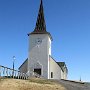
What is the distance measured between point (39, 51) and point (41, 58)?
6.10 feet

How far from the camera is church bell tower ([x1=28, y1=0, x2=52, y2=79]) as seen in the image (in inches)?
3118

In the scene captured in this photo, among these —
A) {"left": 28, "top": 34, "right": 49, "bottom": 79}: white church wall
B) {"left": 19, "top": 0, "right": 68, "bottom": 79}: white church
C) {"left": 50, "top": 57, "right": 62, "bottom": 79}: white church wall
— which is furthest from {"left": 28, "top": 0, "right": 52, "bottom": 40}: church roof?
{"left": 50, "top": 57, "right": 62, "bottom": 79}: white church wall

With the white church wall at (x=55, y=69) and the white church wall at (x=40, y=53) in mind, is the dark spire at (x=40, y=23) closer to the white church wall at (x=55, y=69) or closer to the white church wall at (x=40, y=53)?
the white church wall at (x=40, y=53)

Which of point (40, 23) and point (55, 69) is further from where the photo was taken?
point (40, 23)

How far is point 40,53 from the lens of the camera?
80.1 meters

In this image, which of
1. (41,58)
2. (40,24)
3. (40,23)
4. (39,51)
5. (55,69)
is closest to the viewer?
(41,58)

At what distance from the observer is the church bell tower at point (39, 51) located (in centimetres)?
7919

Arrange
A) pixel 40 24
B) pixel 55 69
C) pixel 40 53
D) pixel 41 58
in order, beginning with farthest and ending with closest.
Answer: pixel 40 24, pixel 55 69, pixel 40 53, pixel 41 58

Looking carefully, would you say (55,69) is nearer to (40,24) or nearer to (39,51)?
(39,51)

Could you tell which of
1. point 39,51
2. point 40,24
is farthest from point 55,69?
point 40,24

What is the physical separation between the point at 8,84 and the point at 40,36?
52606 millimetres

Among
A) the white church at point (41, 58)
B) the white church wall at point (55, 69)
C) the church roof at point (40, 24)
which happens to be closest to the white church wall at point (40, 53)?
the white church at point (41, 58)

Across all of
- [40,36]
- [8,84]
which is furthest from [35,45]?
[8,84]

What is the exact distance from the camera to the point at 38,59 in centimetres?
7950
